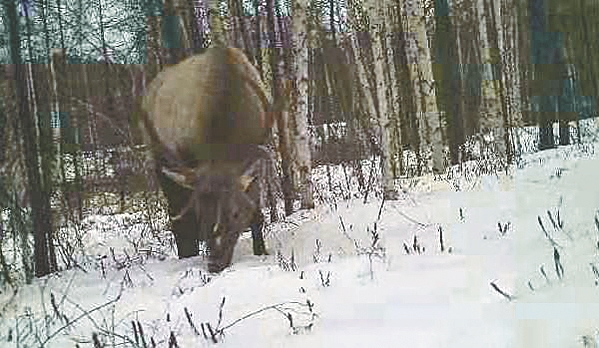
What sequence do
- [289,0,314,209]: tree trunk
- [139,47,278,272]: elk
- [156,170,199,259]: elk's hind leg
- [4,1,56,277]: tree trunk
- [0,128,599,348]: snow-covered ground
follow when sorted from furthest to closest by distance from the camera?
[289,0,314,209]: tree trunk
[156,170,199,259]: elk's hind leg
[4,1,56,277]: tree trunk
[139,47,278,272]: elk
[0,128,599,348]: snow-covered ground

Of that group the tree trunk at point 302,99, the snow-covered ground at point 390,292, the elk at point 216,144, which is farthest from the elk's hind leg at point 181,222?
the tree trunk at point 302,99

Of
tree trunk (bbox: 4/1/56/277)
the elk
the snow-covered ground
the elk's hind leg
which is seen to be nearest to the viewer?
the snow-covered ground

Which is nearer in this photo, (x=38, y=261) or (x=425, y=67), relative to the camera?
(x=38, y=261)

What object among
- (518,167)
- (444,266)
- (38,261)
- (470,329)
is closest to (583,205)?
(444,266)

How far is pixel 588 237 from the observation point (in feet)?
13.9

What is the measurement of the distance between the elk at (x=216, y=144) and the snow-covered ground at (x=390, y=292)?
51cm

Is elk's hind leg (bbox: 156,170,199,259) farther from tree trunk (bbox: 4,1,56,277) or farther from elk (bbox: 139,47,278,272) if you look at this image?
tree trunk (bbox: 4,1,56,277)

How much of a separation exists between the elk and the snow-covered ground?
51 centimetres

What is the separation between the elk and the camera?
705 cm

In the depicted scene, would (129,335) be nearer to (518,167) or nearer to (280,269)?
(280,269)

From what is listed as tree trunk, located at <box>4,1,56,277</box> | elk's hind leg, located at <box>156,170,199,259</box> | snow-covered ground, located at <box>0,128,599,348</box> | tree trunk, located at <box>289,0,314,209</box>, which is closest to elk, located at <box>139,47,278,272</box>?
elk's hind leg, located at <box>156,170,199,259</box>

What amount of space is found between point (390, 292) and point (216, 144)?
378 centimetres

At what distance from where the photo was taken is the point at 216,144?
23.8ft

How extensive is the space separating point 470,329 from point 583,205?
125 inches
